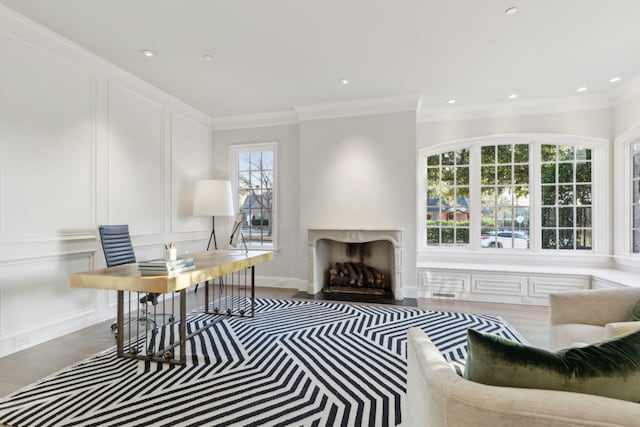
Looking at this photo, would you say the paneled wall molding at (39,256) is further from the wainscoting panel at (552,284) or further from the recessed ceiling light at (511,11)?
the wainscoting panel at (552,284)

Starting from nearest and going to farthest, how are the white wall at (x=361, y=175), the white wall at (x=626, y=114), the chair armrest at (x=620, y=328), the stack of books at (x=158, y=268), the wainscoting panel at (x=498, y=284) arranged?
the chair armrest at (x=620, y=328), the stack of books at (x=158, y=268), the white wall at (x=626, y=114), the wainscoting panel at (x=498, y=284), the white wall at (x=361, y=175)

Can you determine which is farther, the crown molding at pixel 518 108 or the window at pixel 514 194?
the window at pixel 514 194

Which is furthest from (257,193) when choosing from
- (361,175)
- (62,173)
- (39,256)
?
(39,256)

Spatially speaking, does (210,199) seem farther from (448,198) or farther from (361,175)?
(448,198)

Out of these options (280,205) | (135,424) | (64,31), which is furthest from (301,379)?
(64,31)

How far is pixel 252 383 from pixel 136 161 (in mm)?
3063

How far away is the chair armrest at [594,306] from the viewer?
2033mm

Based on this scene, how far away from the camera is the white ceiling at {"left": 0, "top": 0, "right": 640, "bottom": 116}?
2.47m

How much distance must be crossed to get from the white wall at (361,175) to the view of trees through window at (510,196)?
78 cm

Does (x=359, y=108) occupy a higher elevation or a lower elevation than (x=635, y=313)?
higher

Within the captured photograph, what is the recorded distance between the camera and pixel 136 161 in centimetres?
382

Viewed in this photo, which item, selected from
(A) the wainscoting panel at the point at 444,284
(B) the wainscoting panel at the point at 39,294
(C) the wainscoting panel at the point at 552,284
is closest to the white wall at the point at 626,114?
(C) the wainscoting panel at the point at 552,284

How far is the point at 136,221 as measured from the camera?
12.5 ft

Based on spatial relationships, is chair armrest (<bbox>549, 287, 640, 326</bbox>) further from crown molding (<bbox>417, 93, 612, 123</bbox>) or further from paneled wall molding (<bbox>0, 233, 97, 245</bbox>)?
paneled wall molding (<bbox>0, 233, 97, 245</bbox>)
